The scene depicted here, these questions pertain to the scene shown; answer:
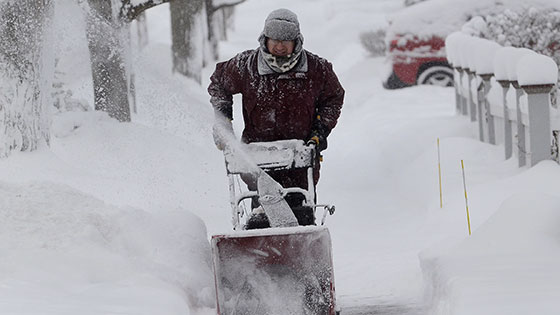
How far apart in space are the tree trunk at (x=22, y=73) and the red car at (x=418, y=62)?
1116cm

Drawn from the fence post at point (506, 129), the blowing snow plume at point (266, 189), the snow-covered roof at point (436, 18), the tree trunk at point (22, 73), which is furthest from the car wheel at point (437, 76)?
the blowing snow plume at point (266, 189)

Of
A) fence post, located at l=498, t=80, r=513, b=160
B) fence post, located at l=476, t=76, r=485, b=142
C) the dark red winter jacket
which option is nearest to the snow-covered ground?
fence post, located at l=498, t=80, r=513, b=160

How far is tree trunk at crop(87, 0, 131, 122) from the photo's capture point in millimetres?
13914

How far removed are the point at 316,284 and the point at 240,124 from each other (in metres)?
14.0

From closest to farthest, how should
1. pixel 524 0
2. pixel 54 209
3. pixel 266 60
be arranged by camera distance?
pixel 266 60
pixel 54 209
pixel 524 0

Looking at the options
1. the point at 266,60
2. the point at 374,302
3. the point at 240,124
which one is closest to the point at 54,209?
the point at 266,60

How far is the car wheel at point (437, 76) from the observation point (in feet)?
72.6

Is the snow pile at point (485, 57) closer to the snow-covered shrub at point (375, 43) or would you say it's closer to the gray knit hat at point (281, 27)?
the gray knit hat at point (281, 27)

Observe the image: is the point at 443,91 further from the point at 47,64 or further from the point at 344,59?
the point at 344,59

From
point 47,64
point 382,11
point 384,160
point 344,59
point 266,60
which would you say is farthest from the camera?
point 382,11

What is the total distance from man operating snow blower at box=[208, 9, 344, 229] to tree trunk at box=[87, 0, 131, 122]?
684 centimetres

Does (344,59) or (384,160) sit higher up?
(344,59)

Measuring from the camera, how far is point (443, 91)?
72.4ft

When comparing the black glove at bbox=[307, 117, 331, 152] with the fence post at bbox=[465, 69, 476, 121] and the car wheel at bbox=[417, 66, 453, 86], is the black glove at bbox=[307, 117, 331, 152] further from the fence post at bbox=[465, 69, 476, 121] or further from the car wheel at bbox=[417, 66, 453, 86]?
the car wheel at bbox=[417, 66, 453, 86]
